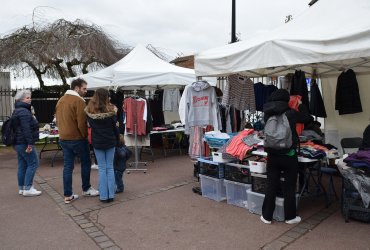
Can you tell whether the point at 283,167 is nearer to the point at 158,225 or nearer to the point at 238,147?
the point at 238,147

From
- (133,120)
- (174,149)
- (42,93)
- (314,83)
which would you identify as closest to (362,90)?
(314,83)

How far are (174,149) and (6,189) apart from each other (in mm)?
5281

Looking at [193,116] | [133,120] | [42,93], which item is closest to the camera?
[193,116]

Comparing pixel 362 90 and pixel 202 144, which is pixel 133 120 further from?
pixel 362 90

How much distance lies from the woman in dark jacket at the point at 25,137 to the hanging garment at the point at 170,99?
17.9 ft

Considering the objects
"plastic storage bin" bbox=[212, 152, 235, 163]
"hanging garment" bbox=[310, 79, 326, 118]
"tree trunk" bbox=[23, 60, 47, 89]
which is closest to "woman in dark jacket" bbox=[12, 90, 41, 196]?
"plastic storage bin" bbox=[212, 152, 235, 163]

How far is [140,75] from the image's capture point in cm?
885

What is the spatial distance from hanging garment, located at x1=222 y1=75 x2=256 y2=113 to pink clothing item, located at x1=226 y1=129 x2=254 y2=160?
3.85 ft

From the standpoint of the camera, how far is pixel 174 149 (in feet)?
36.3

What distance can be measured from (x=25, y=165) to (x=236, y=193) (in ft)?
11.7

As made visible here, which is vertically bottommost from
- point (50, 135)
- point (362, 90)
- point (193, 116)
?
point (50, 135)

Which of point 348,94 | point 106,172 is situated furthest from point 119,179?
point 348,94

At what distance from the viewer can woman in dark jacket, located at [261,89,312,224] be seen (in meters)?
4.43

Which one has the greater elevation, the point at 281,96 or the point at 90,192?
the point at 281,96
